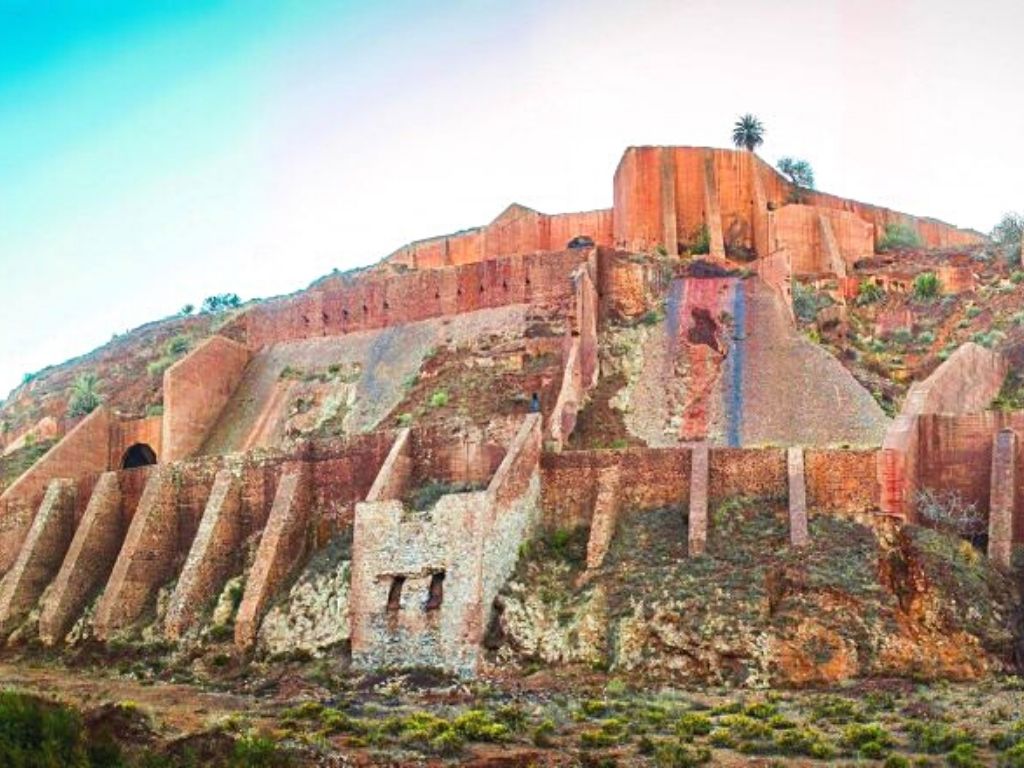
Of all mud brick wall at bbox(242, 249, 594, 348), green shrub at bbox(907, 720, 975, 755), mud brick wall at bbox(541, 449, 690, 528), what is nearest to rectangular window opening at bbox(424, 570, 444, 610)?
Answer: mud brick wall at bbox(541, 449, 690, 528)

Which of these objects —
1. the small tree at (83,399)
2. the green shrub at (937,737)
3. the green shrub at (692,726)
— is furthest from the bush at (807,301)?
the green shrub at (937,737)

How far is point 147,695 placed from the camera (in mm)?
28094

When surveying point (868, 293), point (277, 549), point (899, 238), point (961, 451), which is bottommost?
point (277, 549)

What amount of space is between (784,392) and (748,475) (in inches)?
312

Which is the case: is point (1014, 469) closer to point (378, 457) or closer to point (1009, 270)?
point (378, 457)

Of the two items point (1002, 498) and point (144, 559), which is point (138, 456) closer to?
point (144, 559)

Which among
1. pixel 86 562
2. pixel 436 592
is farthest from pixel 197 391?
pixel 436 592

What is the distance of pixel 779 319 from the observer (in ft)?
134

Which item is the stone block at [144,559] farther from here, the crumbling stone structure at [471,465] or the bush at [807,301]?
the bush at [807,301]

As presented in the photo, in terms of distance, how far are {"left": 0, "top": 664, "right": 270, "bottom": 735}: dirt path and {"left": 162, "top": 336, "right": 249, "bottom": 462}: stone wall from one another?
10.7m

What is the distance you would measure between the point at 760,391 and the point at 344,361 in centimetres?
1201

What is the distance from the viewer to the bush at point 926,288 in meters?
49.0

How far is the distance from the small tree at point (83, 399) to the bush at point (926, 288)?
2547 centimetres

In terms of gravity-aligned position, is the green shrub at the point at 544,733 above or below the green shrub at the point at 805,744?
below
